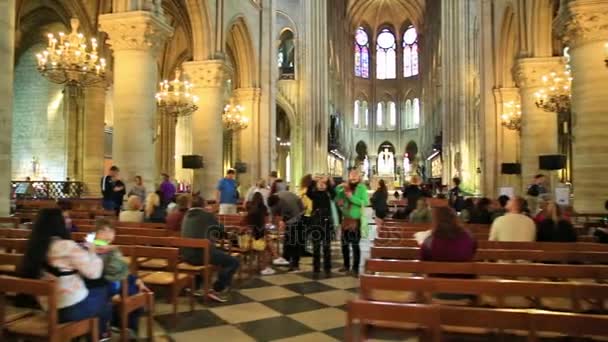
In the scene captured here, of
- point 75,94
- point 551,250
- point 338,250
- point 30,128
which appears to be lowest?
point 338,250

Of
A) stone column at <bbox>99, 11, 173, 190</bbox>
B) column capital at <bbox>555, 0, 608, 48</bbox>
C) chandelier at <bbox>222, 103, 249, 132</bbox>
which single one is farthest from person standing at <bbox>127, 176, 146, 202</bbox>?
column capital at <bbox>555, 0, 608, 48</bbox>

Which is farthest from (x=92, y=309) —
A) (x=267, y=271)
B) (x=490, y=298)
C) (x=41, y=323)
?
(x=267, y=271)

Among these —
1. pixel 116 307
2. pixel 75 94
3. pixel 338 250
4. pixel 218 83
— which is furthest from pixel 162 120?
pixel 116 307

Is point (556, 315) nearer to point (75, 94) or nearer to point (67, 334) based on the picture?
point (67, 334)

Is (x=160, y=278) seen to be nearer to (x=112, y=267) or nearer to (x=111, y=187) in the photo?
(x=112, y=267)

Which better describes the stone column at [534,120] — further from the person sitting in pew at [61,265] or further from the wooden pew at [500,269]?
the person sitting in pew at [61,265]

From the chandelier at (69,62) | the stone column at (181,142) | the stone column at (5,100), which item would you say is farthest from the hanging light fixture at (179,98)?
the stone column at (181,142)

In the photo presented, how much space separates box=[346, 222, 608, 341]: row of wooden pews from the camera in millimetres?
2613

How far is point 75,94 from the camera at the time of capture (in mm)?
20359

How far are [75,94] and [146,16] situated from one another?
32.4 feet

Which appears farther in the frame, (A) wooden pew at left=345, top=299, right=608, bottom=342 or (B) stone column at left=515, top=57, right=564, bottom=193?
(B) stone column at left=515, top=57, right=564, bottom=193

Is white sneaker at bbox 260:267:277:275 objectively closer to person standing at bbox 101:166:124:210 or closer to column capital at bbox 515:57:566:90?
person standing at bbox 101:166:124:210

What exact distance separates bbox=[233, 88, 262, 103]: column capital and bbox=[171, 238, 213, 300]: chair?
16.2 meters

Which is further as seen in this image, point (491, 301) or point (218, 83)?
point (218, 83)
